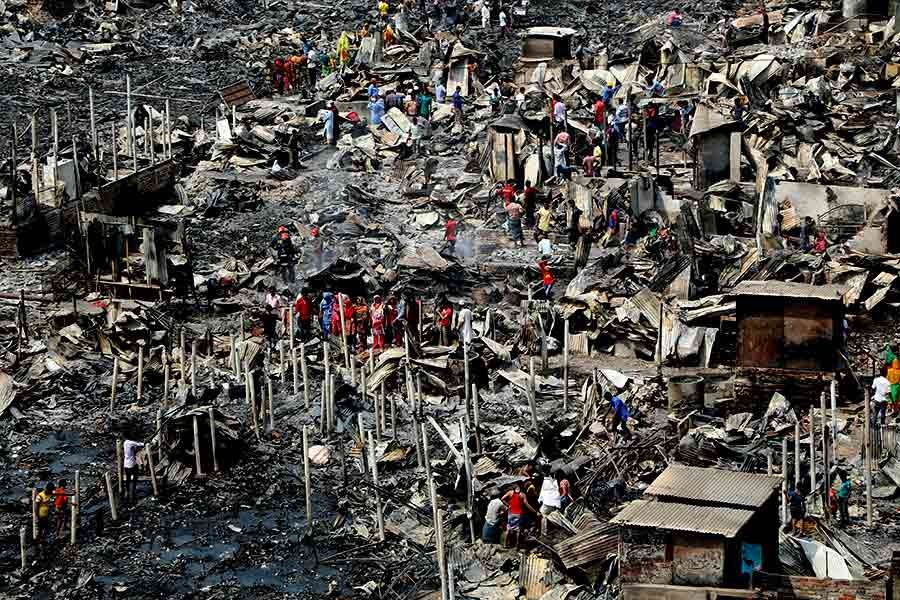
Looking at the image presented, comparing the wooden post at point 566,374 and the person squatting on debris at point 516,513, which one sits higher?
the wooden post at point 566,374

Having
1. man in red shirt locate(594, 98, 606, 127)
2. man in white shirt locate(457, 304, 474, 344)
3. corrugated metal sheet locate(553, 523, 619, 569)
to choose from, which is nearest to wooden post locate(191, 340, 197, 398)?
man in white shirt locate(457, 304, 474, 344)

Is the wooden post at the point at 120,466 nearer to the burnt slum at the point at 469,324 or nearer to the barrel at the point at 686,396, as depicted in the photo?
the burnt slum at the point at 469,324

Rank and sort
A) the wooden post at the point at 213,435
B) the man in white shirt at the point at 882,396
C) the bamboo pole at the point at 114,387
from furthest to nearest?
the bamboo pole at the point at 114,387, the wooden post at the point at 213,435, the man in white shirt at the point at 882,396

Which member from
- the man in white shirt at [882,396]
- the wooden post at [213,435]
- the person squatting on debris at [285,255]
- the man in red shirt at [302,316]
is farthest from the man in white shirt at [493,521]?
the person squatting on debris at [285,255]

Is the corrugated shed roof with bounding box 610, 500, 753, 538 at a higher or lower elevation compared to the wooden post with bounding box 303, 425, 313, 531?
higher

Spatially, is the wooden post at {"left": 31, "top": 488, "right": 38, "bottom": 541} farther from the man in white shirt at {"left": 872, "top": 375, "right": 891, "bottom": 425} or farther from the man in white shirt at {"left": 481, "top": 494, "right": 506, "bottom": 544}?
the man in white shirt at {"left": 872, "top": 375, "right": 891, "bottom": 425}

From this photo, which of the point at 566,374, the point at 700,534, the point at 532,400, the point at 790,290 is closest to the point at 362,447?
the point at 532,400

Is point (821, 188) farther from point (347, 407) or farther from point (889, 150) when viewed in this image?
point (347, 407)
